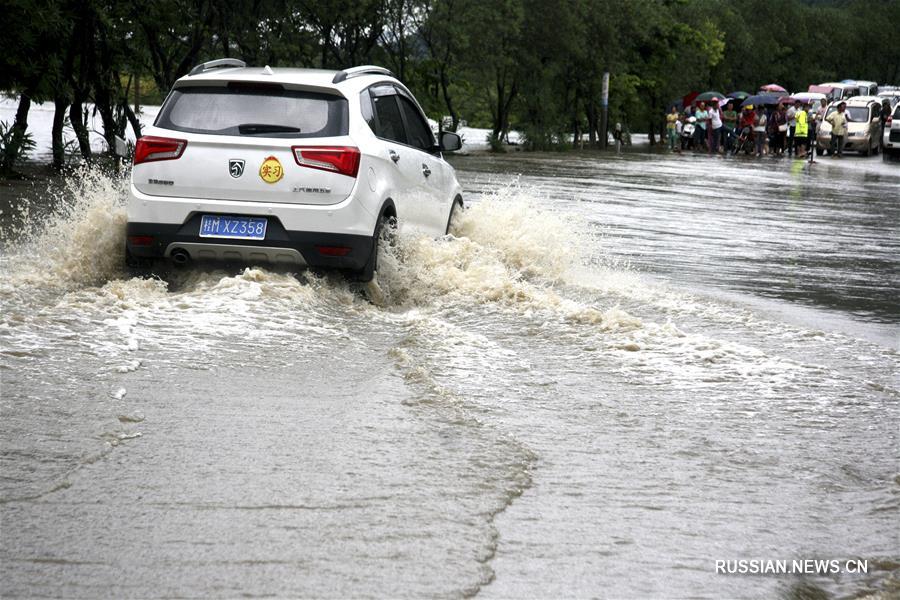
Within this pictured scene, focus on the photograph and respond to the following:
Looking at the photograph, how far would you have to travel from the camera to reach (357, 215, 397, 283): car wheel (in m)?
8.21

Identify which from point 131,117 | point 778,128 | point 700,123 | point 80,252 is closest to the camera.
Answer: point 80,252

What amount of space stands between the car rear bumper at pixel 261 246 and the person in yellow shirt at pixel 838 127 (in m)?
40.8

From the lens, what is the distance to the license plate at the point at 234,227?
7977 millimetres

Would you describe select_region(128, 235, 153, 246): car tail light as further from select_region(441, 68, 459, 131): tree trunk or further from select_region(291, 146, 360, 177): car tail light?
select_region(441, 68, 459, 131): tree trunk

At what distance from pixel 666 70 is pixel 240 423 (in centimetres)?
5986

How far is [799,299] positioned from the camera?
10.0 metres

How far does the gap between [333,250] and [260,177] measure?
2.20 ft

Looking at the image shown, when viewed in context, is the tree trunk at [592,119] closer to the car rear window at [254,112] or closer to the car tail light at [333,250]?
the car rear window at [254,112]

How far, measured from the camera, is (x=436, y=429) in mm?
5457

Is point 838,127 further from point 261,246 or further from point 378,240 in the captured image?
point 261,246

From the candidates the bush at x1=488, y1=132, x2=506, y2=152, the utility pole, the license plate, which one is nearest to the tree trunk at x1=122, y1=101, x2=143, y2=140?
the license plate

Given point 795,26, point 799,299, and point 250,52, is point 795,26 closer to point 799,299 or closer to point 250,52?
point 250,52

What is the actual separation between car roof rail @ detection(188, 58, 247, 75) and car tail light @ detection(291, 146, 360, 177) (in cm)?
121

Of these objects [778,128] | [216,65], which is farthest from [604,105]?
[216,65]
